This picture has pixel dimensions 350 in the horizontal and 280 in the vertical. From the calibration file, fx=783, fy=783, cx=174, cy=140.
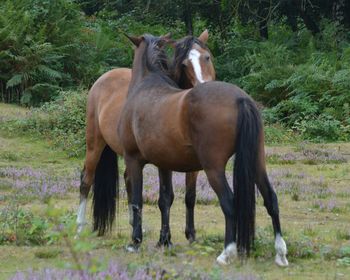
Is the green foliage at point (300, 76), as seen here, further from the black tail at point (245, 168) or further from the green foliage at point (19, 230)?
the black tail at point (245, 168)

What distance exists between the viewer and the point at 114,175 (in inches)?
358

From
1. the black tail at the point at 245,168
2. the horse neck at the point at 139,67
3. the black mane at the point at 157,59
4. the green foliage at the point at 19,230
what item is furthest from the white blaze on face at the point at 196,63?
the green foliage at the point at 19,230

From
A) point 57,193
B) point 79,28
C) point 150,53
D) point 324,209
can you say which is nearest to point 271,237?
point 150,53

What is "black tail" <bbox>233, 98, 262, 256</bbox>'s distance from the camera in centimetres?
627

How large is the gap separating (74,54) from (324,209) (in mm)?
14144

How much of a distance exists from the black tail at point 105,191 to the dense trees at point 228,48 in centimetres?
976

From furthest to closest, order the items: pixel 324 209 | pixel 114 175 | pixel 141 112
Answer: pixel 324 209, pixel 114 175, pixel 141 112

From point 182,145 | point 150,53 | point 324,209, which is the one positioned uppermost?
point 150,53

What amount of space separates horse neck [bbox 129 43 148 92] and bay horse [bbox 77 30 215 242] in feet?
1.03

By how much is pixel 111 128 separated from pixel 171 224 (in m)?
1.34

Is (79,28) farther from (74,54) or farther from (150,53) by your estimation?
(150,53)

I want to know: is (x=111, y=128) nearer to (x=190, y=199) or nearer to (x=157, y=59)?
(x=157, y=59)

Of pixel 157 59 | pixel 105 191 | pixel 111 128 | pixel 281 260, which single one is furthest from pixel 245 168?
pixel 105 191

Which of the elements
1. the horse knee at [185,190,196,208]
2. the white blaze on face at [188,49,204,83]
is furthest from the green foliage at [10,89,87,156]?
the white blaze on face at [188,49,204,83]
